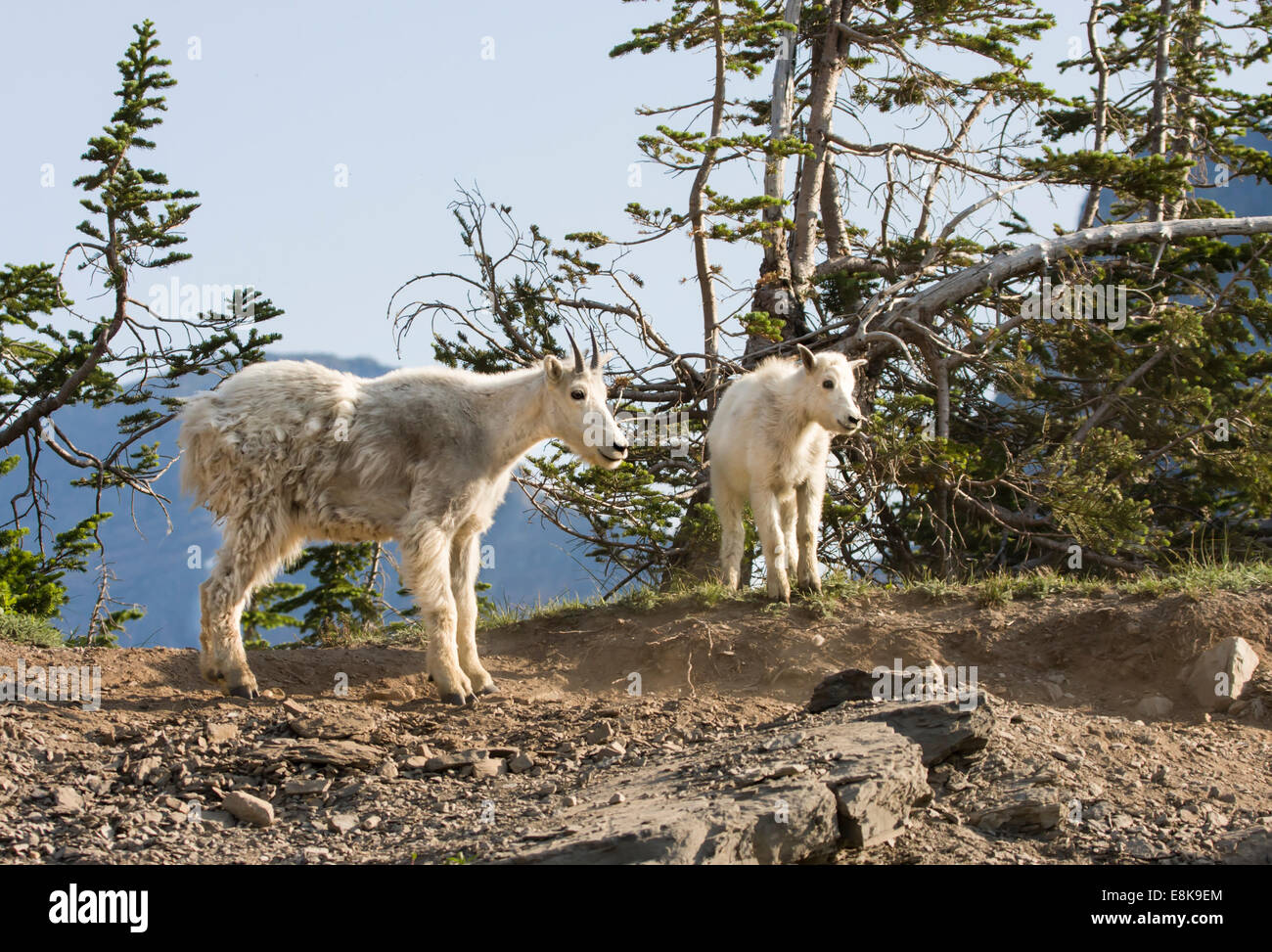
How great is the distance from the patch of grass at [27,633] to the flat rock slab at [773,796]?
235 inches

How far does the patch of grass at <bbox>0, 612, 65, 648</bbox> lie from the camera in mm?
9547

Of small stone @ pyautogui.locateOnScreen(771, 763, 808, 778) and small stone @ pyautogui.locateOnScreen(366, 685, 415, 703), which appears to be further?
small stone @ pyautogui.locateOnScreen(366, 685, 415, 703)

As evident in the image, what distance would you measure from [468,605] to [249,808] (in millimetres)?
2838

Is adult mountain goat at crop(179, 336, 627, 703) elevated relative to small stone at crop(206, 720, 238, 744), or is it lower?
elevated

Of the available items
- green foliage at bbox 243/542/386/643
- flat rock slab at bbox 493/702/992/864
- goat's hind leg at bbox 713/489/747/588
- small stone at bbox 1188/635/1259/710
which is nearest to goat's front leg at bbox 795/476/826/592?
goat's hind leg at bbox 713/489/747/588

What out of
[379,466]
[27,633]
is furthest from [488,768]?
[27,633]

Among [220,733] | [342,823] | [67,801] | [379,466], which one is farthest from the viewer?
[379,466]

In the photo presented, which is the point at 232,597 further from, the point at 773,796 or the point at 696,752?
the point at 773,796

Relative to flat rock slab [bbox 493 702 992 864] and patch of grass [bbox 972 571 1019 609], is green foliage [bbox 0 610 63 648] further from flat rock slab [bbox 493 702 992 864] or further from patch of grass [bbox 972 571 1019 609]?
patch of grass [bbox 972 571 1019 609]

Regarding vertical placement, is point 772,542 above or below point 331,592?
above

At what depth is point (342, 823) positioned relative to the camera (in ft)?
19.4

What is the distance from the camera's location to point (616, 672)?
30.3ft

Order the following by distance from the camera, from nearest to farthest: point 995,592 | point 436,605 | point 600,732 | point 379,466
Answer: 1. point 600,732
2. point 436,605
3. point 379,466
4. point 995,592

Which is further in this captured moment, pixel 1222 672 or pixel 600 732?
pixel 1222 672
